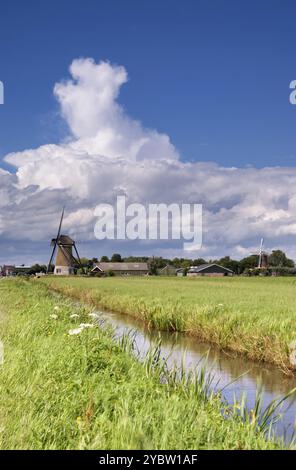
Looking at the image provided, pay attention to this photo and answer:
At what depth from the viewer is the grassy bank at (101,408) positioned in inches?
222

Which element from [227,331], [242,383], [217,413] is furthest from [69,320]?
[217,413]

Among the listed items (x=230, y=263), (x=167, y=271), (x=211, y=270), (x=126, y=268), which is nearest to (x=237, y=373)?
(x=211, y=270)

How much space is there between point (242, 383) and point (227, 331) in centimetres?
477

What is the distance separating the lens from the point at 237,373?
13.0m

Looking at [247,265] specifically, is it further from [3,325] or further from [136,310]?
[3,325]

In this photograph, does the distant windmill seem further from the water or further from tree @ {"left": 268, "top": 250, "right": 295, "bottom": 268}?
the water

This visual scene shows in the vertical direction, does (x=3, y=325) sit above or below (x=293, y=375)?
above

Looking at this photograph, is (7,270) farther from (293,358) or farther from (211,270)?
(293,358)

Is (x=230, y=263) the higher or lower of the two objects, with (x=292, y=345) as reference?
higher

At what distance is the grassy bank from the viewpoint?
565cm

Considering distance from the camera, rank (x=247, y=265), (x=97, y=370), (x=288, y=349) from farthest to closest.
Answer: (x=247, y=265) < (x=288, y=349) < (x=97, y=370)

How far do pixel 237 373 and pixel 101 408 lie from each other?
6.99m

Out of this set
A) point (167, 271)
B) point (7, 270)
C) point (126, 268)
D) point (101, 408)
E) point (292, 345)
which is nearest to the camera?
point (101, 408)
